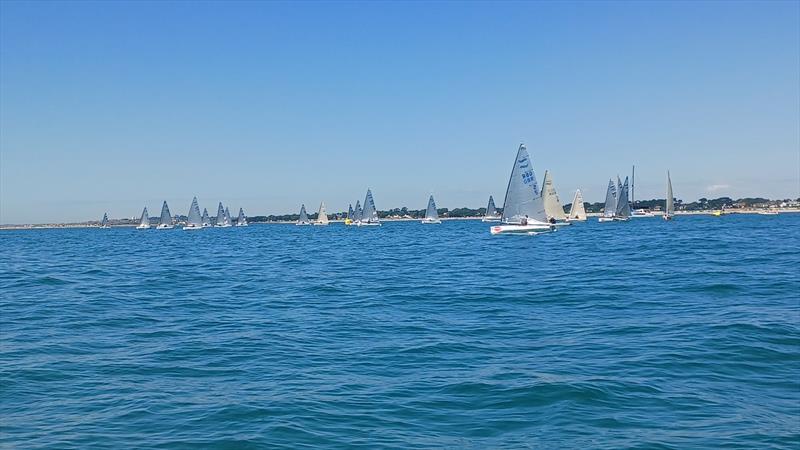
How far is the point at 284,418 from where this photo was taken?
9.56 meters

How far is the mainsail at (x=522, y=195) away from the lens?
69.3 m

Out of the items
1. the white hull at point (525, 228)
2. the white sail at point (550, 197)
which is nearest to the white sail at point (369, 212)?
the white sail at point (550, 197)

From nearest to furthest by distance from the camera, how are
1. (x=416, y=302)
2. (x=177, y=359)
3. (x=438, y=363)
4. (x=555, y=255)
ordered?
(x=438, y=363) < (x=177, y=359) < (x=416, y=302) < (x=555, y=255)

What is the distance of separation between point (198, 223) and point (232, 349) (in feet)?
568

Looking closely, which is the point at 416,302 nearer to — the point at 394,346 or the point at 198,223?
the point at 394,346

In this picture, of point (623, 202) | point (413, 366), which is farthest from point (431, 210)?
point (413, 366)

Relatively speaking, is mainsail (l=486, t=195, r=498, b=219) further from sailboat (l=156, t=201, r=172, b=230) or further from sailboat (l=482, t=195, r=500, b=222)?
sailboat (l=156, t=201, r=172, b=230)

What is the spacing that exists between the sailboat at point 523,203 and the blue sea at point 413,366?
43880mm

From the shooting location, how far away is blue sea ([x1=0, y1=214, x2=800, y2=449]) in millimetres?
8961

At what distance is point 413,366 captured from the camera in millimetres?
12672

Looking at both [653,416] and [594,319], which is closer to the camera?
[653,416]

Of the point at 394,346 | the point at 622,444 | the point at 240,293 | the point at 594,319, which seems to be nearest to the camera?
the point at 622,444

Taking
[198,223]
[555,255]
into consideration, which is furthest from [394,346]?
[198,223]

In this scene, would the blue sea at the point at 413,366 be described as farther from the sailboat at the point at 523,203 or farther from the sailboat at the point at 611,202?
the sailboat at the point at 611,202
